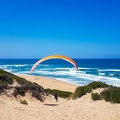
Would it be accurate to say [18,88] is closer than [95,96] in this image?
No

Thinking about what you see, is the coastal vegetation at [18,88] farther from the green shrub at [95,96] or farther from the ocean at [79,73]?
the ocean at [79,73]

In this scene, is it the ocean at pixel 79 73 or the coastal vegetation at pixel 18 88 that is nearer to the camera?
the coastal vegetation at pixel 18 88

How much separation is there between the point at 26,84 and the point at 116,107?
31.6 feet

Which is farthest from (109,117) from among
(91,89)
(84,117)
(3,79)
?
(3,79)

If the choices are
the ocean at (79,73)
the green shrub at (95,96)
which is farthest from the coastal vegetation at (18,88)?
the ocean at (79,73)

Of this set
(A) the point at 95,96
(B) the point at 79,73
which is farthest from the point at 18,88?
(B) the point at 79,73

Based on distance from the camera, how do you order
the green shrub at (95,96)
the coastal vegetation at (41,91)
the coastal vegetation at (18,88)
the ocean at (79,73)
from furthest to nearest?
the ocean at (79,73) → the coastal vegetation at (18,88) → the green shrub at (95,96) → the coastal vegetation at (41,91)

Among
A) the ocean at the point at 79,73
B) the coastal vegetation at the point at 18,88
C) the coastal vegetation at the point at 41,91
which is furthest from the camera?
the ocean at the point at 79,73

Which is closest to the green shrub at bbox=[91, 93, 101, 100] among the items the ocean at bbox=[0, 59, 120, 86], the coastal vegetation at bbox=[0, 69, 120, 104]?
the coastal vegetation at bbox=[0, 69, 120, 104]

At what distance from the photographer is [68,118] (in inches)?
433

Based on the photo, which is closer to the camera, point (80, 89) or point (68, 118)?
point (68, 118)

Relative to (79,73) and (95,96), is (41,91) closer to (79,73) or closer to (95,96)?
(95,96)

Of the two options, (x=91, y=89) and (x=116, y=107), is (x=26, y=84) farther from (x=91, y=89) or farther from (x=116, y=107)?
(x=116, y=107)

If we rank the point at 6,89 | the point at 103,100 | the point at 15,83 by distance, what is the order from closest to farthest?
the point at 103,100
the point at 6,89
the point at 15,83
